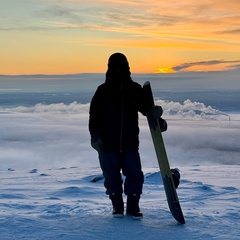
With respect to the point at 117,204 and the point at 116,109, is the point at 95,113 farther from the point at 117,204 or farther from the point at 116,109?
the point at 117,204

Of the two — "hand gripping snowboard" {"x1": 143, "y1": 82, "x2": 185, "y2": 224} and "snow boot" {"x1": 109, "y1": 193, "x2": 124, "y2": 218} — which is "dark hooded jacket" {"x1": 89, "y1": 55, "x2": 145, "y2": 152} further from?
"snow boot" {"x1": 109, "y1": 193, "x2": 124, "y2": 218}

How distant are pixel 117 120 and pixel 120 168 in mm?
557

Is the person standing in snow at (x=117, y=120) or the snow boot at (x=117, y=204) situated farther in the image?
the snow boot at (x=117, y=204)

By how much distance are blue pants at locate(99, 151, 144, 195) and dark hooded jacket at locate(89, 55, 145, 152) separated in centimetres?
8

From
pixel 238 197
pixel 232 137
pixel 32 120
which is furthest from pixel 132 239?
pixel 32 120

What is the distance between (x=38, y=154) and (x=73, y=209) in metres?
77.0

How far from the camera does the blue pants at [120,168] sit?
549 centimetres

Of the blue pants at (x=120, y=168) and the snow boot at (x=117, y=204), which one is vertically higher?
the blue pants at (x=120, y=168)

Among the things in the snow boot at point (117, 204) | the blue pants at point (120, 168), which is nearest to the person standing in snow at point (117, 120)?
the blue pants at point (120, 168)

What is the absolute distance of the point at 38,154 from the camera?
269ft

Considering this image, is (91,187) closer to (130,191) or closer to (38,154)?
(130,191)

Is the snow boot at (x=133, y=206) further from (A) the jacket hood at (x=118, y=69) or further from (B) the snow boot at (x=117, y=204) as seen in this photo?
(A) the jacket hood at (x=118, y=69)

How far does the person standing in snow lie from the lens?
543 centimetres

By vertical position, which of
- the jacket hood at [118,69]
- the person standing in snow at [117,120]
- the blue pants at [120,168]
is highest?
the jacket hood at [118,69]
